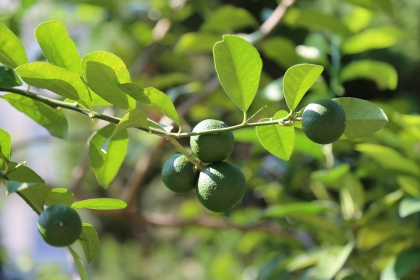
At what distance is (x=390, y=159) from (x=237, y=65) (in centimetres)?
47

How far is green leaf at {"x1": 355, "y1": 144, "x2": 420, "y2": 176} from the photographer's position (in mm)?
755

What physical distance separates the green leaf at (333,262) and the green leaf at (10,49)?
56 cm

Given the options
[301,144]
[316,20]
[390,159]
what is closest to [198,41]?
[316,20]

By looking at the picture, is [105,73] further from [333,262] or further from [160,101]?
[333,262]

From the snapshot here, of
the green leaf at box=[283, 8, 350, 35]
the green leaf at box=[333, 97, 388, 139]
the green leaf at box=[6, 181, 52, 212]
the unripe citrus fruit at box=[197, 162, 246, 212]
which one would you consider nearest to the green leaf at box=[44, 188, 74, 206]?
the green leaf at box=[6, 181, 52, 212]

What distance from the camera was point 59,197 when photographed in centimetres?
40

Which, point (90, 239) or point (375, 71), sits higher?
point (90, 239)

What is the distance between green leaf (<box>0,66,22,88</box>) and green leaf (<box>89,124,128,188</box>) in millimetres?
94

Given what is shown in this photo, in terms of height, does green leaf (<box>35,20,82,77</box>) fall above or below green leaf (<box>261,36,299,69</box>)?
above

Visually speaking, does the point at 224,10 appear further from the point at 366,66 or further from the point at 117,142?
the point at 117,142

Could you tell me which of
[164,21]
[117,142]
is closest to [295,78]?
[117,142]

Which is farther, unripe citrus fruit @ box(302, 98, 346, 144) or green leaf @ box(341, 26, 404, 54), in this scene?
green leaf @ box(341, 26, 404, 54)

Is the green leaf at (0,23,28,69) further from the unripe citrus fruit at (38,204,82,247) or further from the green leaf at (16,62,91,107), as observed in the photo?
the unripe citrus fruit at (38,204,82,247)

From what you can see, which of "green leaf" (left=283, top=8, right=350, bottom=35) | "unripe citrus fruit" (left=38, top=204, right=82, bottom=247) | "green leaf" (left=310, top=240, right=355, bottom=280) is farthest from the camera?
"green leaf" (left=283, top=8, right=350, bottom=35)
